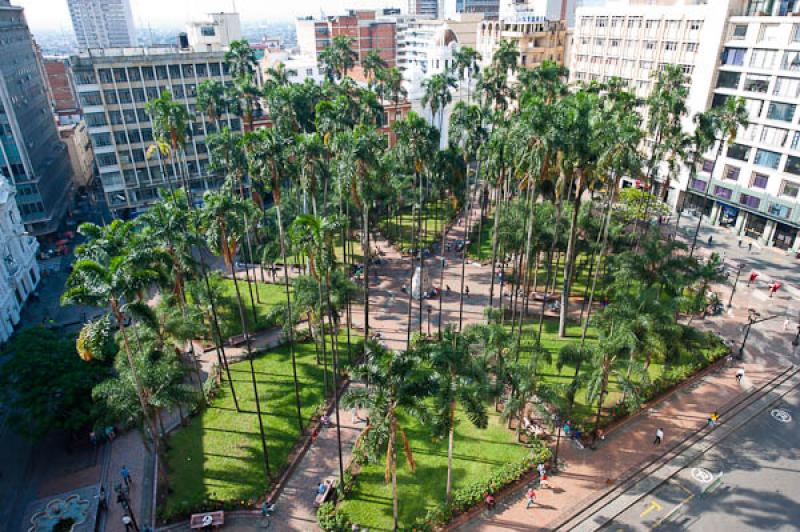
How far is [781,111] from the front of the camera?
240 feet

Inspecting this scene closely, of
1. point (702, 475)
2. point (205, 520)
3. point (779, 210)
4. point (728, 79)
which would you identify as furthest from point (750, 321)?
point (205, 520)

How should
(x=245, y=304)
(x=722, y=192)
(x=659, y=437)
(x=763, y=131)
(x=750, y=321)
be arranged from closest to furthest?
(x=659, y=437) → (x=750, y=321) → (x=245, y=304) → (x=763, y=131) → (x=722, y=192)

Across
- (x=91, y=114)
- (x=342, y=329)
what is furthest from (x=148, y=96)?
(x=342, y=329)

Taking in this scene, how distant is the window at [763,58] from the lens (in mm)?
73938

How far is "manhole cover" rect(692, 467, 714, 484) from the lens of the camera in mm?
40281

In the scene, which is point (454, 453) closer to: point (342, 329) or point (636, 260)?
point (342, 329)

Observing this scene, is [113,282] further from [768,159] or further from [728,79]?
[728,79]

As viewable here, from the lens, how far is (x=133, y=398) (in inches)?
1459

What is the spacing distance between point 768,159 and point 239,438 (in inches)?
3204

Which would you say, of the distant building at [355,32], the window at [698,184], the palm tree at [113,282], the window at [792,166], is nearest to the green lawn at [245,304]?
the palm tree at [113,282]

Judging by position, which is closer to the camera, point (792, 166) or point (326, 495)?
point (326, 495)

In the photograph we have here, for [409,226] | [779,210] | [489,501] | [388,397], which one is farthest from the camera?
[409,226]

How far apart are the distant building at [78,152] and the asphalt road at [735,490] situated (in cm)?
12571

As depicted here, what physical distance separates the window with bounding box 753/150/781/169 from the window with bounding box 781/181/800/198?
3013 millimetres
